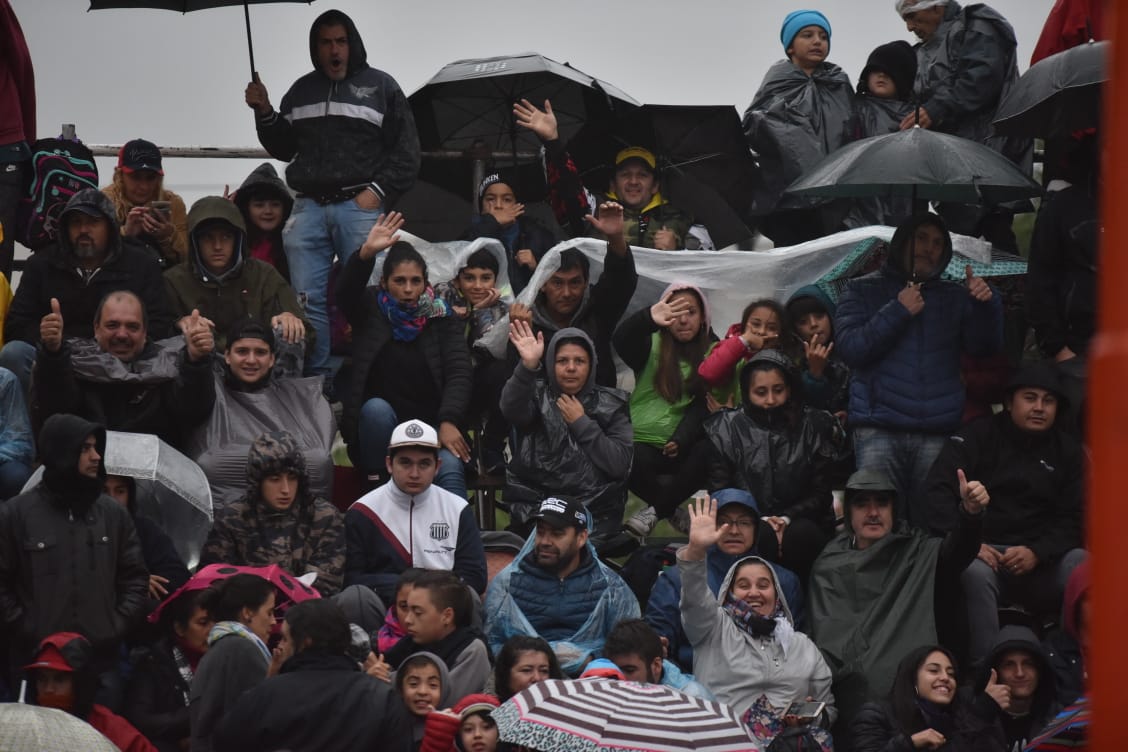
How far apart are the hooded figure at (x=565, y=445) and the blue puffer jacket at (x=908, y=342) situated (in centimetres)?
131

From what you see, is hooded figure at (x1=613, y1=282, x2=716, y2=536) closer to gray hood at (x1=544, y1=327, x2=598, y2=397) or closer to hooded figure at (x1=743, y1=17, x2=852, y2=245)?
gray hood at (x1=544, y1=327, x2=598, y2=397)

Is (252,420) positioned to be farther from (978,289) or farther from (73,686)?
(978,289)

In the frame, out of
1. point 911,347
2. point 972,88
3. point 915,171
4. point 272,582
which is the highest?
point 972,88

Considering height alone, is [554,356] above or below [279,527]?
above

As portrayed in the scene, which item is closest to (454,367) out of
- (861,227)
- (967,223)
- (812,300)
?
(812,300)

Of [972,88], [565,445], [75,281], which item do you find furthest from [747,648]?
[972,88]

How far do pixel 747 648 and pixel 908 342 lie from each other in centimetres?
220

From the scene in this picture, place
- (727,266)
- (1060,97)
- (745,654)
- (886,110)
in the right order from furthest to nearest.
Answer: (886,110), (727,266), (1060,97), (745,654)

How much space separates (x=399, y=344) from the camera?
9148 mm

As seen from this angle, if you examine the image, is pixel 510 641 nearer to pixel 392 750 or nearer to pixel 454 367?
pixel 392 750

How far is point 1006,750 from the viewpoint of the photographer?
696 centimetres

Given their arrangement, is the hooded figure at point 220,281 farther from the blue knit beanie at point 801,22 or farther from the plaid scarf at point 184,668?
the blue knit beanie at point 801,22

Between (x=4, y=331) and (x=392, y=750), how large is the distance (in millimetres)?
4345

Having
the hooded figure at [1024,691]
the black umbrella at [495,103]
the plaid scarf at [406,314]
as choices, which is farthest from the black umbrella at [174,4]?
the hooded figure at [1024,691]
